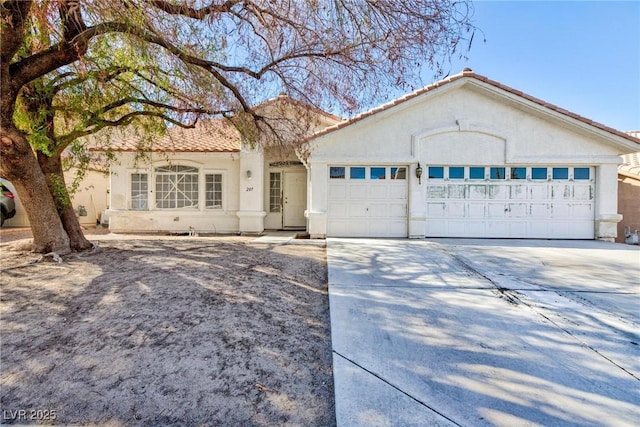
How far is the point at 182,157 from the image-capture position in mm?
11805

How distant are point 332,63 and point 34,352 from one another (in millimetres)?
6322

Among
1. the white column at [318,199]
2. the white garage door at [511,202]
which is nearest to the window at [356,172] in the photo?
the white column at [318,199]

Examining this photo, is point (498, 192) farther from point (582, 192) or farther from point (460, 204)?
point (582, 192)

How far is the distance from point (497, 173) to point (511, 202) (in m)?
1.09

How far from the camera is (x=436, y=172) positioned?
34.8 feet

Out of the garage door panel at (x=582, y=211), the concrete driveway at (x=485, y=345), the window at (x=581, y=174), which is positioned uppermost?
the window at (x=581, y=174)

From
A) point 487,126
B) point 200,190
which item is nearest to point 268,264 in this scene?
point 200,190

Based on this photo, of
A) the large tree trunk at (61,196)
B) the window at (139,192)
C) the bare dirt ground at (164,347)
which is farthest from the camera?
the window at (139,192)

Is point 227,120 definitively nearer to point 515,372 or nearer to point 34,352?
point 34,352

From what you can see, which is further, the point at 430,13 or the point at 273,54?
the point at 273,54

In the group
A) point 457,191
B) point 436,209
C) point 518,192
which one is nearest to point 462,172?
point 457,191

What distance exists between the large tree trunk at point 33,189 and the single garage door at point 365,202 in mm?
7174

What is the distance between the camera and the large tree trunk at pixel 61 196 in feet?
23.0

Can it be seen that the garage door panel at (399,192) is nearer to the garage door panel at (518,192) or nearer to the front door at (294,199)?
the garage door panel at (518,192)
